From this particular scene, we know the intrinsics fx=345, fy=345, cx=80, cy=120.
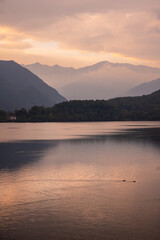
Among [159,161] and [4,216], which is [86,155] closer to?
[159,161]

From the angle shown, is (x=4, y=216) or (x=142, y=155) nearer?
(x=4, y=216)

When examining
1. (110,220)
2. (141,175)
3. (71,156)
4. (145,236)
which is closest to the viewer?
(145,236)

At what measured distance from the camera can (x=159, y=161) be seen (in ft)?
156

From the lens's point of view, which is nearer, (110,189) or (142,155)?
(110,189)

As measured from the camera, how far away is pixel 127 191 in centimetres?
2902

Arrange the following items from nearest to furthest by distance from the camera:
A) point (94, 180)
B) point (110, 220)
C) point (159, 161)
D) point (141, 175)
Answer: point (110, 220) < point (94, 180) < point (141, 175) < point (159, 161)

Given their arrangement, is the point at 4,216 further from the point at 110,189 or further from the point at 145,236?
the point at 110,189

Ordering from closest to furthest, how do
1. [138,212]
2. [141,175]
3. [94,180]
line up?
[138,212] → [94,180] → [141,175]

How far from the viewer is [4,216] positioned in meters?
21.9

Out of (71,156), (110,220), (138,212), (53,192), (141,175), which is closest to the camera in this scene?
(110,220)

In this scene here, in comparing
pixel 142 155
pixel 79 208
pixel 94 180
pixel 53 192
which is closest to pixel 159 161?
pixel 142 155

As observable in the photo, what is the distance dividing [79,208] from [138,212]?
4024mm

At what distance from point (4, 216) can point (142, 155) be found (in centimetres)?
3562

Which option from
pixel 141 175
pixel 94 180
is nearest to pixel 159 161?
pixel 141 175
